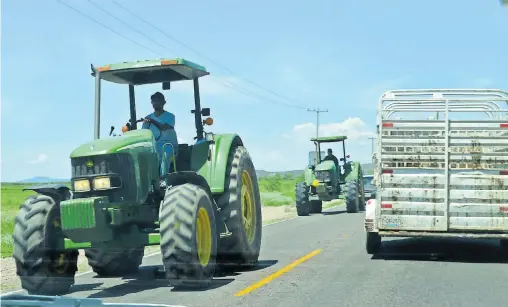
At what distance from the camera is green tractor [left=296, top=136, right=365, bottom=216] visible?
2711cm

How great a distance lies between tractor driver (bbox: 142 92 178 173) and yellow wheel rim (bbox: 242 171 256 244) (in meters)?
1.44

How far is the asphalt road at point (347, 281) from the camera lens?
8.05 metres

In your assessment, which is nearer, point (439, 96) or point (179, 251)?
point (179, 251)

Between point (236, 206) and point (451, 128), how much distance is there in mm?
4460

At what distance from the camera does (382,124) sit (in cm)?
1224

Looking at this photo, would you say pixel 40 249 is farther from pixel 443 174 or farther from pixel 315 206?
pixel 315 206

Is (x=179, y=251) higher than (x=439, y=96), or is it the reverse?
(x=439, y=96)

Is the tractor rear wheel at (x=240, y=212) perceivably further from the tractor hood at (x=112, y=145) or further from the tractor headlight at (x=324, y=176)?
the tractor headlight at (x=324, y=176)

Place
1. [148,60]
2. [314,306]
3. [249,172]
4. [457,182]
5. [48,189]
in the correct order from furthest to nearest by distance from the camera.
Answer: [457,182], [249,172], [148,60], [48,189], [314,306]

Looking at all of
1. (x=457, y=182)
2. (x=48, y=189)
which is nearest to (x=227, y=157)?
(x=48, y=189)

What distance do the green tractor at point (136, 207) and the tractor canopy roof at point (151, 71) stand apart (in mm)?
17

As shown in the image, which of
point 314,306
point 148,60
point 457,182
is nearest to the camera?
point 314,306

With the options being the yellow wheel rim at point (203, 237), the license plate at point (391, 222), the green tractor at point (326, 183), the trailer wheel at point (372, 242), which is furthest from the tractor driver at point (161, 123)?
the green tractor at point (326, 183)

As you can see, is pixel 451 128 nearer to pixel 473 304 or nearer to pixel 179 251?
pixel 473 304
